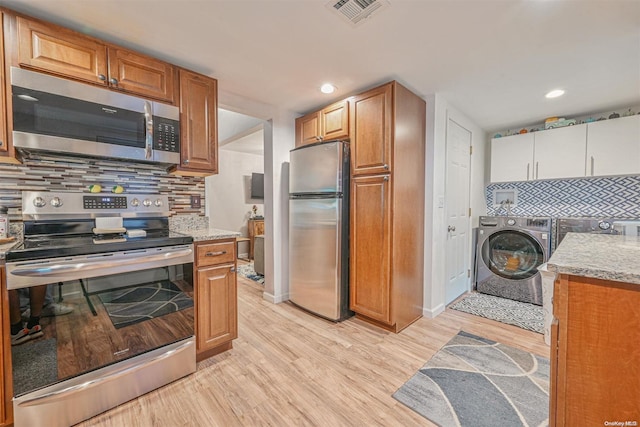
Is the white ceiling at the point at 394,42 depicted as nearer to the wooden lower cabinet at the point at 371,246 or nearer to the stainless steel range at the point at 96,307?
the wooden lower cabinet at the point at 371,246

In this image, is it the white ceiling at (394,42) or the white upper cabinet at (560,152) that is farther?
the white upper cabinet at (560,152)

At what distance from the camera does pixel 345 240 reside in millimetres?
2555

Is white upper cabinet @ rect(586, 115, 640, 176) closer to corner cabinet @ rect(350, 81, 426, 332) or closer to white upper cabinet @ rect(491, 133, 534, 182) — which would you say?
white upper cabinet @ rect(491, 133, 534, 182)

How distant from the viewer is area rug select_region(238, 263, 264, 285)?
13.1 ft

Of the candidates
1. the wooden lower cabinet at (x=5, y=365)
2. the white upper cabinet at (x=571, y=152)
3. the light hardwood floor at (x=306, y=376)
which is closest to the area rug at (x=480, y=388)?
the light hardwood floor at (x=306, y=376)

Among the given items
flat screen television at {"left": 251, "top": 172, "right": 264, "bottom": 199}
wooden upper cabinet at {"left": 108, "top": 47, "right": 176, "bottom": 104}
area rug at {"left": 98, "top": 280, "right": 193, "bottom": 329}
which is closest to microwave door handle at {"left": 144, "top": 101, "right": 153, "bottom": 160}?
wooden upper cabinet at {"left": 108, "top": 47, "right": 176, "bottom": 104}

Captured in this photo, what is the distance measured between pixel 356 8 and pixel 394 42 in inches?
16.7

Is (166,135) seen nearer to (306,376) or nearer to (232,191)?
(306,376)

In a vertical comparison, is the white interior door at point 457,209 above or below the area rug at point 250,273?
above

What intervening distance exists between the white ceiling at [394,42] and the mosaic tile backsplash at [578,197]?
3.20 feet

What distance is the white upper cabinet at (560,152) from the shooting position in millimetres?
2896

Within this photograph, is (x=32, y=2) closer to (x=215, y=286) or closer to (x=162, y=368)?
(x=215, y=286)

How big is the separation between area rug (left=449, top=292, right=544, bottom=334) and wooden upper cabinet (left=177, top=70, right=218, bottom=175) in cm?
296

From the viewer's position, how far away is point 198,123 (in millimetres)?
2035
